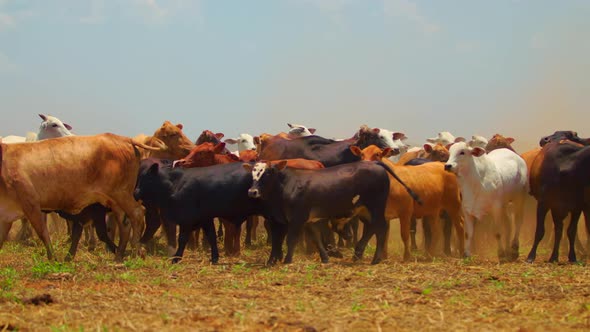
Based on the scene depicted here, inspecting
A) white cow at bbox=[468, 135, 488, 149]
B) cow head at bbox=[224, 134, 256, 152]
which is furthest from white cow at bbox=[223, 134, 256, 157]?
white cow at bbox=[468, 135, 488, 149]

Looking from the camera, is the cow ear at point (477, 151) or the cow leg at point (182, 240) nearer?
the cow leg at point (182, 240)

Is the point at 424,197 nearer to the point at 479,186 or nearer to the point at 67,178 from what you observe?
the point at 479,186

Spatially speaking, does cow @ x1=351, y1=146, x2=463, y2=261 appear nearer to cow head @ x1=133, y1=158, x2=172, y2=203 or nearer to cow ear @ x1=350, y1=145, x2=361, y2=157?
cow ear @ x1=350, y1=145, x2=361, y2=157

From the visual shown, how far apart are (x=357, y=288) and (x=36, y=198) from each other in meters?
5.15

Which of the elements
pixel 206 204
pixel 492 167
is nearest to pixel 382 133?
pixel 492 167

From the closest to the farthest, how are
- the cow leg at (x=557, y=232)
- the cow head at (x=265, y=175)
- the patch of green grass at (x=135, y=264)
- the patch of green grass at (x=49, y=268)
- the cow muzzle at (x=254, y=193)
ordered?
1. the patch of green grass at (x=49, y=268)
2. the patch of green grass at (x=135, y=264)
3. the cow muzzle at (x=254, y=193)
4. the cow head at (x=265, y=175)
5. the cow leg at (x=557, y=232)

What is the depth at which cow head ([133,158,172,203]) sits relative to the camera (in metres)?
12.4

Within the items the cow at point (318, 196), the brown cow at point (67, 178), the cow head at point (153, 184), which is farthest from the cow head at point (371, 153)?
the brown cow at point (67, 178)

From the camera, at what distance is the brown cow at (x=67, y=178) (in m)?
11.6

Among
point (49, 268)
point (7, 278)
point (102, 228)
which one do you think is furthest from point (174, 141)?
point (7, 278)

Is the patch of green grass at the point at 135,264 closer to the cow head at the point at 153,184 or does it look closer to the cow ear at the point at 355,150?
the cow head at the point at 153,184

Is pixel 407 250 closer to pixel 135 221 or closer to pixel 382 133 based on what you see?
pixel 135 221

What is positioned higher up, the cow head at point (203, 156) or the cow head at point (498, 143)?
the cow head at point (498, 143)

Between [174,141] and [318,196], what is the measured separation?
5160mm
